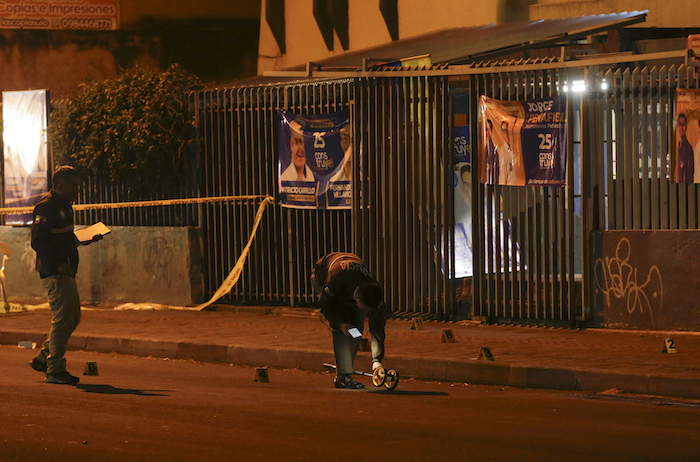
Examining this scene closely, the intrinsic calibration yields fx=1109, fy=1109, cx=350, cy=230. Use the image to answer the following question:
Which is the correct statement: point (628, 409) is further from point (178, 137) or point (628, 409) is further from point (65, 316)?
point (178, 137)

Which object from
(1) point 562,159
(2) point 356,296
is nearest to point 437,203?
(1) point 562,159

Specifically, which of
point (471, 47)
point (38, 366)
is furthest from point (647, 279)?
point (38, 366)

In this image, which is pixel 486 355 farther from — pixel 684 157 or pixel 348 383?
pixel 684 157

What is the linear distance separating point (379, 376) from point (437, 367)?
1.28m

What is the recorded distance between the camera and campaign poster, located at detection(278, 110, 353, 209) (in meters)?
14.0

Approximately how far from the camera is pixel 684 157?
37.9 ft

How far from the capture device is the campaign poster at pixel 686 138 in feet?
37.7

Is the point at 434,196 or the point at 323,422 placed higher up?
the point at 434,196

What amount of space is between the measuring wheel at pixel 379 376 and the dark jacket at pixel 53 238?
2719mm

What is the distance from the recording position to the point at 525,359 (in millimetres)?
9891

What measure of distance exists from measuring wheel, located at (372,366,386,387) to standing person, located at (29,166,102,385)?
2552mm

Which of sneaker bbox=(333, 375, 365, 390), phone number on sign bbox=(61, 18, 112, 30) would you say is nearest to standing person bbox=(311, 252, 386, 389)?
sneaker bbox=(333, 375, 365, 390)

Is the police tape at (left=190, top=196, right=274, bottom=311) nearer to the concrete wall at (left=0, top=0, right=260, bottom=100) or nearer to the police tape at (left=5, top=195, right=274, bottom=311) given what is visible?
the police tape at (left=5, top=195, right=274, bottom=311)

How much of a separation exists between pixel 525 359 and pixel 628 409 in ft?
6.66
